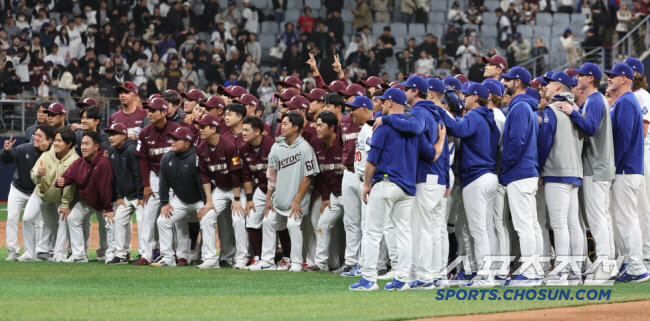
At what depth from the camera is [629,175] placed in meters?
8.43

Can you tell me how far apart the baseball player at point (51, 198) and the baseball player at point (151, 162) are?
0.97 metres

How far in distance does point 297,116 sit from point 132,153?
2.25m

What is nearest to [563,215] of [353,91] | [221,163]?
[353,91]

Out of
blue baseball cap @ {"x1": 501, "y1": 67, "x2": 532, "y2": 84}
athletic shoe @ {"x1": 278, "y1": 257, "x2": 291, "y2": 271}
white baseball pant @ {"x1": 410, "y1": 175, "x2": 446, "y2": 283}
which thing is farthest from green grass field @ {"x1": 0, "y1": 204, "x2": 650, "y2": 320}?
blue baseball cap @ {"x1": 501, "y1": 67, "x2": 532, "y2": 84}

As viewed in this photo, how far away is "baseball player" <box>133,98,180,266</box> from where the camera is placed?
10250 mm

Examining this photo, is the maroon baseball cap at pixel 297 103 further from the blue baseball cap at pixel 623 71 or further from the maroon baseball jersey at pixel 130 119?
the blue baseball cap at pixel 623 71

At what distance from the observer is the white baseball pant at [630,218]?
8.36 meters

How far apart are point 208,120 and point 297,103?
102cm

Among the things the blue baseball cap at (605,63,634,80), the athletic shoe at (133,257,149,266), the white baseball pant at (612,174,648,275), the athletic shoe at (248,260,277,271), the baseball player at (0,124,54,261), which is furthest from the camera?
the baseball player at (0,124,54,261)

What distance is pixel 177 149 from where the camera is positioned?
10.0 meters

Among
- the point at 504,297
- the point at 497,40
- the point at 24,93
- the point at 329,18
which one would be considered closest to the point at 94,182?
the point at 504,297

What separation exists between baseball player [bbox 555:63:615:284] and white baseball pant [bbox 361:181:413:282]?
185cm

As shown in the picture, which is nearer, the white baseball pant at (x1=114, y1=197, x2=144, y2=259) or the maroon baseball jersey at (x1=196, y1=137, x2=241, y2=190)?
the maroon baseball jersey at (x1=196, y1=137, x2=241, y2=190)

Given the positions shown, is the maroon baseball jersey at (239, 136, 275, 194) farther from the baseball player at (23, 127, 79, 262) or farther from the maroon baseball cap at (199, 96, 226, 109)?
the baseball player at (23, 127, 79, 262)
